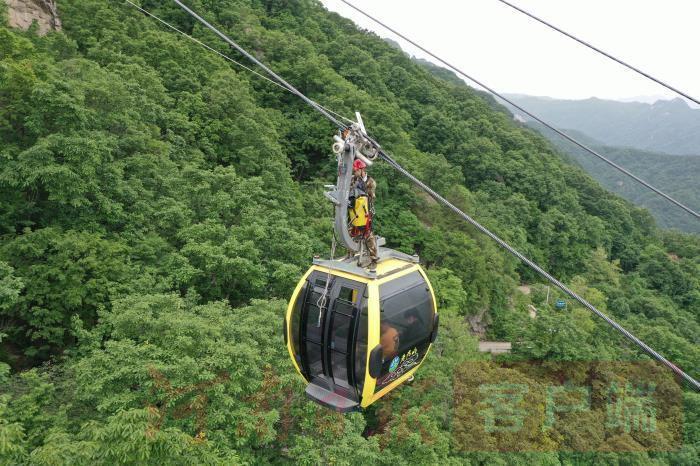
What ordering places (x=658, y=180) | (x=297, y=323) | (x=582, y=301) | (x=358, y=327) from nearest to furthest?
1. (x=582, y=301)
2. (x=358, y=327)
3. (x=297, y=323)
4. (x=658, y=180)

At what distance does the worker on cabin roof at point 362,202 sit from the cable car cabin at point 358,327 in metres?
0.41

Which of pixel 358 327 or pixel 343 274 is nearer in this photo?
pixel 358 327

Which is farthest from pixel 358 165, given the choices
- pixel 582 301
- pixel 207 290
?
pixel 207 290

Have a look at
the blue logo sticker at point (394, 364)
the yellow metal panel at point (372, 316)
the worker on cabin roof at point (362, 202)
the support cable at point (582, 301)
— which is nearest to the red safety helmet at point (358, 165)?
the worker on cabin roof at point (362, 202)

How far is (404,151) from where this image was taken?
33.4 metres

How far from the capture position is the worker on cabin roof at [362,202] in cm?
515

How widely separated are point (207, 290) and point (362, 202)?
33.9 feet

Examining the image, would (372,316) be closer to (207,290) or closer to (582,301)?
(582,301)

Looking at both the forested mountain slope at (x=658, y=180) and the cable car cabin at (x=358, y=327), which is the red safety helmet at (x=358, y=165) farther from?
the forested mountain slope at (x=658, y=180)

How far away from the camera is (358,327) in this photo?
5.06 metres

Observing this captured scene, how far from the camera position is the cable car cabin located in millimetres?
5062

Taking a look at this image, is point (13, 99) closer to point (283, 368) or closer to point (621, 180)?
point (283, 368)

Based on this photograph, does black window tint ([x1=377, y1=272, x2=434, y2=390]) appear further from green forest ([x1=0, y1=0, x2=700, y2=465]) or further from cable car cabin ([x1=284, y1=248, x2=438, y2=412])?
green forest ([x1=0, y1=0, x2=700, y2=465])

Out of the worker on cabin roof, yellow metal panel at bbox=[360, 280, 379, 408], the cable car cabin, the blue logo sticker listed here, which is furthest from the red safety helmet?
the blue logo sticker
